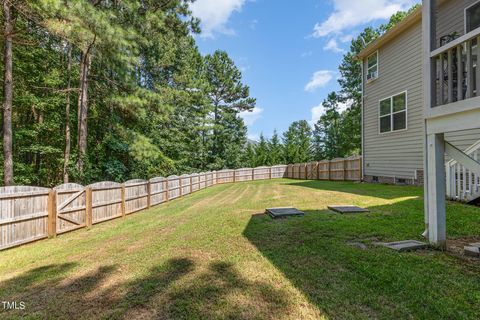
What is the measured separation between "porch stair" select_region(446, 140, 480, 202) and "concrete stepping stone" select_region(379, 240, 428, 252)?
337 centimetres

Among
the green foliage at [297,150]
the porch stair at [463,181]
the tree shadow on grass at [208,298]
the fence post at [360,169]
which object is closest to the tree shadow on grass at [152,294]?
the tree shadow on grass at [208,298]

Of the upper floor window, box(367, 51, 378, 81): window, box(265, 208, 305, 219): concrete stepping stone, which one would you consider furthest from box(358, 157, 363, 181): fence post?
box(265, 208, 305, 219): concrete stepping stone

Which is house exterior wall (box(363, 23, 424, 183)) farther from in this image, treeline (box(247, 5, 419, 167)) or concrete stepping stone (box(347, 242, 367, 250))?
treeline (box(247, 5, 419, 167))

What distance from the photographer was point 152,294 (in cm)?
269

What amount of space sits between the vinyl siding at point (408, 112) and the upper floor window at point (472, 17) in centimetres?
188

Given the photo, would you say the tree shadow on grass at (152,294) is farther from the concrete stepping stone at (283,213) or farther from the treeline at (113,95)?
the treeline at (113,95)

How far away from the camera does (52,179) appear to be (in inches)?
643

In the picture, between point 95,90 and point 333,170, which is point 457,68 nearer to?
point 333,170

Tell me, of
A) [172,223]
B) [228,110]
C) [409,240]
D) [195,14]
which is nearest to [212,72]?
[228,110]

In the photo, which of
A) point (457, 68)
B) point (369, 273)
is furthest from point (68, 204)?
point (457, 68)

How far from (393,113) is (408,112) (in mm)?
862

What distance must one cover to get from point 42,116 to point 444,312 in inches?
732

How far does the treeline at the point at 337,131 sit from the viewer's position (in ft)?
87.9

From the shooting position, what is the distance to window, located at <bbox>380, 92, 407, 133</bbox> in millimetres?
10383
